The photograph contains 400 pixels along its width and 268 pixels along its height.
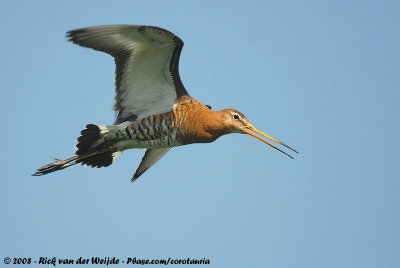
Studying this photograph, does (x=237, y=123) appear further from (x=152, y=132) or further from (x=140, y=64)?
(x=140, y=64)

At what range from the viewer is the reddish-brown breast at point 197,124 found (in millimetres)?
8305

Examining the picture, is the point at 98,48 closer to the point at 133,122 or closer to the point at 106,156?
the point at 133,122

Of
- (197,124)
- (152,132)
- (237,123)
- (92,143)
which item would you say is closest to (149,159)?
(152,132)

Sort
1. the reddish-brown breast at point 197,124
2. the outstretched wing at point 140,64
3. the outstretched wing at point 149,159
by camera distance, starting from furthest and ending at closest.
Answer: the outstretched wing at point 149,159 → the reddish-brown breast at point 197,124 → the outstretched wing at point 140,64

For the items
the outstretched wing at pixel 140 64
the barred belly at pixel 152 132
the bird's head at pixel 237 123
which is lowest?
the barred belly at pixel 152 132

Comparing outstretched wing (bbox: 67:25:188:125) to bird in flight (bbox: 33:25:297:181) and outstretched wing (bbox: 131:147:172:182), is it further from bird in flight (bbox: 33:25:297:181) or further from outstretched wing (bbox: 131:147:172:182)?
outstretched wing (bbox: 131:147:172:182)

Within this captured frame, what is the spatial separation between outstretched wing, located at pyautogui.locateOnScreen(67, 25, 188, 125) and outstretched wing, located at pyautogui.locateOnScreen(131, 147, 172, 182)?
3.30 ft

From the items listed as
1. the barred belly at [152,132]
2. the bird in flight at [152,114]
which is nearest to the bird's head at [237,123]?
the bird in flight at [152,114]

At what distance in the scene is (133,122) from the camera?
8516 mm

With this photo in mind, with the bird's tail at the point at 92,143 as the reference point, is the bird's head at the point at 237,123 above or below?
above

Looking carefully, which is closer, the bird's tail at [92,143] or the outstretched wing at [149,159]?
the bird's tail at [92,143]

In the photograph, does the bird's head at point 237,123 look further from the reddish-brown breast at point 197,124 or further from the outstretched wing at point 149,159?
the outstretched wing at point 149,159

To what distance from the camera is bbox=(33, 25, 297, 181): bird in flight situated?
26.9 ft

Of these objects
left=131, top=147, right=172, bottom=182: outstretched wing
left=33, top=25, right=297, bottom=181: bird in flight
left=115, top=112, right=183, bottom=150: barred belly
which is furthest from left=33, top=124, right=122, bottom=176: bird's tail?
left=131, top=147, right=172, bottom=182: outstretched wing
